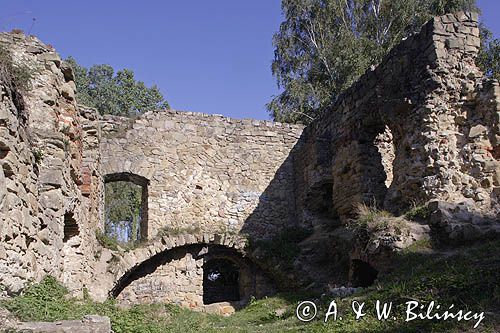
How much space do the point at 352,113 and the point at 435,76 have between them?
2.61m

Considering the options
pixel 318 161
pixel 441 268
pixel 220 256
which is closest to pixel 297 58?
pixel 318 161

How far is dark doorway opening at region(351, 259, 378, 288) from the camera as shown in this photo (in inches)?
348

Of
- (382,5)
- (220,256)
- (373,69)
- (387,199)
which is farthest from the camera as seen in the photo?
(382,5)

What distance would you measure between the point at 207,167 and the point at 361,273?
16.4 feet

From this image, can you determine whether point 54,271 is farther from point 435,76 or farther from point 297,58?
point 297,58

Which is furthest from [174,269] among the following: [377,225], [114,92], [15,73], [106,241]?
[114,92]

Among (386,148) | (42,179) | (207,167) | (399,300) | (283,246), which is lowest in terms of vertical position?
(399,300)

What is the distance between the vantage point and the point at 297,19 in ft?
66.5

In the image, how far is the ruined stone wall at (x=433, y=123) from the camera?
27.3 ft

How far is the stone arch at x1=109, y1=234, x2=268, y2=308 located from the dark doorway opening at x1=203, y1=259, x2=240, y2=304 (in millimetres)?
4027

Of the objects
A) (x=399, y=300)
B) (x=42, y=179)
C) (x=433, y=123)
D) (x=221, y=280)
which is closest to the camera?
(x=399, y=300)

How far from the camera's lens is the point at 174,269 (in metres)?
11.4

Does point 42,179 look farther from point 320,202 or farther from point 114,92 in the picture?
point 114,92
